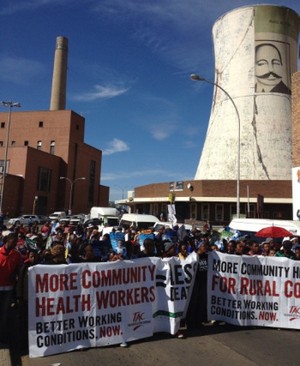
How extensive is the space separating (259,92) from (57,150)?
152ft

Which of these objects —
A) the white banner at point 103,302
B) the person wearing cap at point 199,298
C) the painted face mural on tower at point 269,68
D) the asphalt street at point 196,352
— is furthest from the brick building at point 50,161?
the asphalt street at point 196,352

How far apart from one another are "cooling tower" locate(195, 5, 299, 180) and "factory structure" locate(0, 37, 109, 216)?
119ft

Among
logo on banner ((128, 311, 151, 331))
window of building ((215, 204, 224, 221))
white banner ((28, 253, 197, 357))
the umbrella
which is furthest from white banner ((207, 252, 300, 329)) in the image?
window of building ((215, 204, 224, 221))

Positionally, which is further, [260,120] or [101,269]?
[260,120]

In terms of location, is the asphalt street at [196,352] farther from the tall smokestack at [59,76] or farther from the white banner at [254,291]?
the tall smokestack at [59,76]

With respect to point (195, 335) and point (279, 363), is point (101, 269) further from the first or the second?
point (279, 363)

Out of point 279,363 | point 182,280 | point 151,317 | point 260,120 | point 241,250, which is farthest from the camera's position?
point 260,120

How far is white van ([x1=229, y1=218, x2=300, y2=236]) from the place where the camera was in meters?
14.8

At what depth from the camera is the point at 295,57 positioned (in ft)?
158

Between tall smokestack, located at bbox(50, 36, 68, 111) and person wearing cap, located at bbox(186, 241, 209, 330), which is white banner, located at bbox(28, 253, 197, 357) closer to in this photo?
person wearing cap, located at bbox(186, 241, 209, 330)

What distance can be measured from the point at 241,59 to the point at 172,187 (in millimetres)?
17119

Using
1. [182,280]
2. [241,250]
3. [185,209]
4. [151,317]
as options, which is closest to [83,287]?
[151,317]

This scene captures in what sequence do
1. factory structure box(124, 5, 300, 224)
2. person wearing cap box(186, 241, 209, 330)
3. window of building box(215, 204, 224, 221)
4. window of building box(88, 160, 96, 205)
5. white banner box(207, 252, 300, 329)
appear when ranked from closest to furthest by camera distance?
person wearing cap box(186, 241, 209, 330) → white banner box(207, 252, 300, 329) → window of building box(215, 204, 224, 221) → factory structure box(124, 5, 300, 224) → window of building box(88, 160, 96, 205)

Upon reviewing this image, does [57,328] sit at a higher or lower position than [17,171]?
lower
